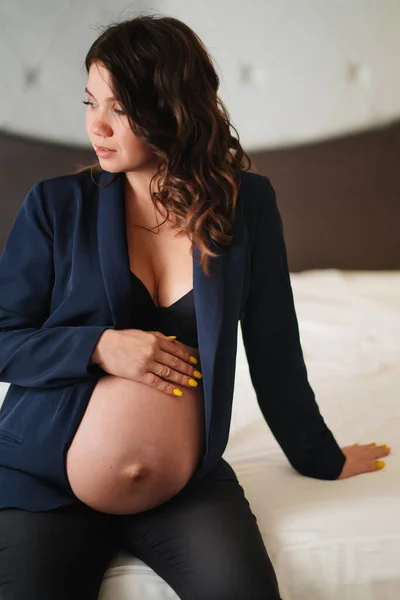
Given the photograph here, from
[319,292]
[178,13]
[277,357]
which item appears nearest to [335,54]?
[178,13]

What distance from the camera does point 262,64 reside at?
7.40ft

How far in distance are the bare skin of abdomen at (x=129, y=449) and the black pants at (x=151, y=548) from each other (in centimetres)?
3

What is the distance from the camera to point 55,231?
1.12 m

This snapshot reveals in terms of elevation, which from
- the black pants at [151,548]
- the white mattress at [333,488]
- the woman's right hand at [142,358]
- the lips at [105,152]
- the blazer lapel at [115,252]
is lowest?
the white mattress at [333,488]

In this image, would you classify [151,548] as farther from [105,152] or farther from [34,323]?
[105,152]

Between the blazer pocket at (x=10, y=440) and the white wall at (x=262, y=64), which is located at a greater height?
the white wall at (x=262, y=64)

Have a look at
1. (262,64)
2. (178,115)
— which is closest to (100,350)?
(178,115)

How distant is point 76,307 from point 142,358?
0.16 metres

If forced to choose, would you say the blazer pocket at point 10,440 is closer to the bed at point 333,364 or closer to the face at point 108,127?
the bed at point 333,364

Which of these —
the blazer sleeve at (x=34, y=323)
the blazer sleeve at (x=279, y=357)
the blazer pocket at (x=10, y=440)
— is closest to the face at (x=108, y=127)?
the blazer sleeve at (x=34, y=323)

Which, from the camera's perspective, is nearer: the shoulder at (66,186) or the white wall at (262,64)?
the shoulder at (66,186)

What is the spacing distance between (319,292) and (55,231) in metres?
1.30

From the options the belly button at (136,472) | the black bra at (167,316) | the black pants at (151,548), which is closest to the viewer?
the black pants at (151,548)

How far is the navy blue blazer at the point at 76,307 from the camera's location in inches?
41.4
